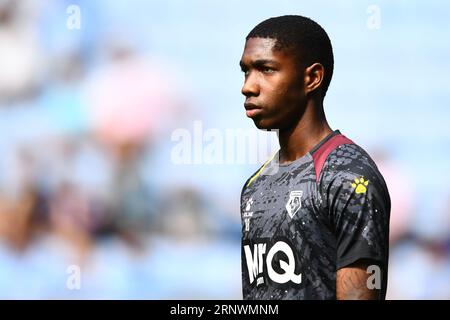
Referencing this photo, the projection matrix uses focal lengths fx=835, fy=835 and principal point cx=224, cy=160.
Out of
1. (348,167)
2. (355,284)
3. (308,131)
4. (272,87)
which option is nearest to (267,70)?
(272,87)

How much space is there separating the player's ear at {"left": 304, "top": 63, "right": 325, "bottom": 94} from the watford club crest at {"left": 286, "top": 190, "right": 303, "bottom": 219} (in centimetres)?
47

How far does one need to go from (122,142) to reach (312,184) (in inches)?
193

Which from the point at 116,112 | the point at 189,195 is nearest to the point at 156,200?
the point at 189,195

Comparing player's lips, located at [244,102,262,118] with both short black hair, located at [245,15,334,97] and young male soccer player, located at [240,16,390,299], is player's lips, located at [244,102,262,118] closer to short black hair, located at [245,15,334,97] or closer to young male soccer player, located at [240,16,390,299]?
young male soccer player, located at [240,16,390,299]

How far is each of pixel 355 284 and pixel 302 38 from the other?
1132mm

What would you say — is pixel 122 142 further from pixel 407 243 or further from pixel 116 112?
pixel 407 243

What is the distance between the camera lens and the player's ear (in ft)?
12.3

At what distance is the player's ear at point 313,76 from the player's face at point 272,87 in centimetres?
3

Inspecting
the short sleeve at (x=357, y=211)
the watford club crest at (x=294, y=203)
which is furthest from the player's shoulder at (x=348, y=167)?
the watford club crest at (x=294, y=203)

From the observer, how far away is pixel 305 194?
3594 millimetres

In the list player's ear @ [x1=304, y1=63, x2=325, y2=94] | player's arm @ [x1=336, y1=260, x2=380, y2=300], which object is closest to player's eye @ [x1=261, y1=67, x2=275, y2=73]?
player's ear @ [x1=304, y1=63, x2=325, y2=94]

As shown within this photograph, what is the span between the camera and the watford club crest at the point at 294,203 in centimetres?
360

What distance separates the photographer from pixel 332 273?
3.49 m
